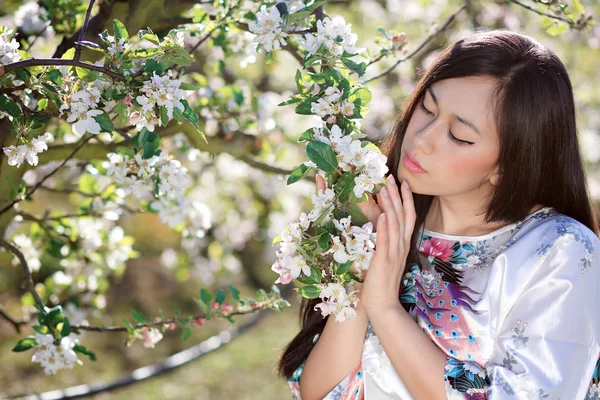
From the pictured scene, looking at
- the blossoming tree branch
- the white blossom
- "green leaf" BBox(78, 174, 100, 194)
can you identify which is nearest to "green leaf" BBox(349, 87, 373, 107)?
the blossoming tree branch

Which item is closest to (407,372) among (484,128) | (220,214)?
(484,128)

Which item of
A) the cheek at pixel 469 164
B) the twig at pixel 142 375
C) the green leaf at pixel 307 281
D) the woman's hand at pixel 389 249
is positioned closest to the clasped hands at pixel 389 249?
the woman's hand at pixel 389 249

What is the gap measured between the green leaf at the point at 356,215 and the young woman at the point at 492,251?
0.13m

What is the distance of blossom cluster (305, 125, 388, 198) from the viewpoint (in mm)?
1278

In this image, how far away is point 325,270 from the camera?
52.4 inches

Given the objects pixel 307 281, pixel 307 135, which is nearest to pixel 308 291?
pixel 307 281

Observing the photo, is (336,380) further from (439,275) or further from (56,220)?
(56,220)

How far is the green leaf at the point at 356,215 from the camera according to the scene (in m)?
1.35

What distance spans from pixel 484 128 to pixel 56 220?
4.50 feet

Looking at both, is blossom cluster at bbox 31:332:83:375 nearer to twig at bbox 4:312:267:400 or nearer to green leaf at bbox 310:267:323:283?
green leaf at bbox 310:267:323:283

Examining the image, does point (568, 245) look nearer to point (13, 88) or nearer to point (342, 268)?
point (342, 268)

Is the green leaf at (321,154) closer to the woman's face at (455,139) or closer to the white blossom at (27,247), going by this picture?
the woman's face at (455,139)

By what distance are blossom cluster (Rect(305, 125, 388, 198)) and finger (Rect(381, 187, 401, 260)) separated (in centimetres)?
22

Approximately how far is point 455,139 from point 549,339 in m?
0.46
